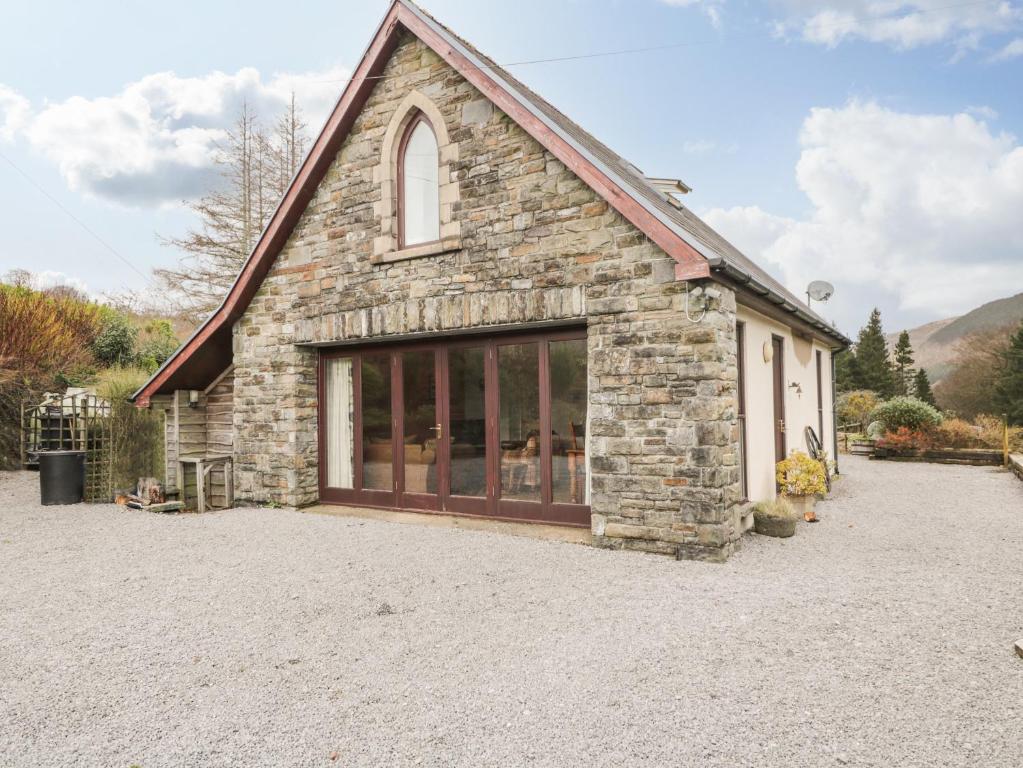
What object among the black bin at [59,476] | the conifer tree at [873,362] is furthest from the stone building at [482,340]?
the conifer tree at [873,362]

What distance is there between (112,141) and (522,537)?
1046 inches

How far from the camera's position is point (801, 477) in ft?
26.8

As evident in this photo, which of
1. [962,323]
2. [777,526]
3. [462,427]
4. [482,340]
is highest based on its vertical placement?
[962,323]

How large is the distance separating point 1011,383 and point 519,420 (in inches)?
1296

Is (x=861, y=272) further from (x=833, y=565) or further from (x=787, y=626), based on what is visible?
(x=787, y=626)

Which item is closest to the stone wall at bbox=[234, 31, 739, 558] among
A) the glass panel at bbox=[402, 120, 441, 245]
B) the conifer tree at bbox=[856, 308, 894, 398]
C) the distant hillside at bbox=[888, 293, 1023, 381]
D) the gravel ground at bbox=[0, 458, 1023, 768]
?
the glass panel at bbox=[402, 120, 441, 245]

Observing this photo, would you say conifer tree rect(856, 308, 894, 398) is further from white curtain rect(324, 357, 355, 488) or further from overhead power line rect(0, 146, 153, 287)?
overhead power line rect(0, 146, 153, 287)

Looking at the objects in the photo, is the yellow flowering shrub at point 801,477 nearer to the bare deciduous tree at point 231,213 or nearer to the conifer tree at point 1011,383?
the bare deciduous tree at point 231,213

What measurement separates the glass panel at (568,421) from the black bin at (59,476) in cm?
818

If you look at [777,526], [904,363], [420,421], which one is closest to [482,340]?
[420,421]

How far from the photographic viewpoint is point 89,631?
448 cm

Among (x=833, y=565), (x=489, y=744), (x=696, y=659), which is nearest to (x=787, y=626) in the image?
(x=696, y=659)

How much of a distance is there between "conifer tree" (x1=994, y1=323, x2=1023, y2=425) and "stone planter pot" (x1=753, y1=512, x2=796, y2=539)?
29.3 meters

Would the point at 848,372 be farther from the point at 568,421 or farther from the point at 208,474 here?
the point at 208,474
